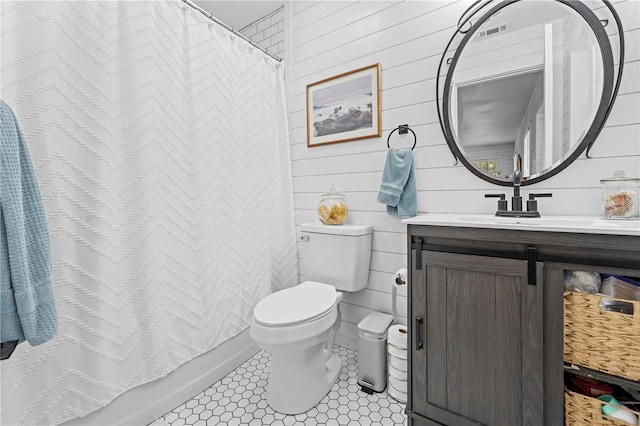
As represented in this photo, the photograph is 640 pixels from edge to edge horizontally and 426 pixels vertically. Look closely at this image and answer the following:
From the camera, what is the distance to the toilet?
4.18 ft

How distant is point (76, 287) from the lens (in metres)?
1.08

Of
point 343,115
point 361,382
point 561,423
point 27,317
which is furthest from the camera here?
point 343,115

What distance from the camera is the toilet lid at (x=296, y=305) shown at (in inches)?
50.4

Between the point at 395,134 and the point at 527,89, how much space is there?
0.64 metres

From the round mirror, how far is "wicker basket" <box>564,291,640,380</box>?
0.62m

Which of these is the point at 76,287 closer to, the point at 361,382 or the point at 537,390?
the point at 361,382

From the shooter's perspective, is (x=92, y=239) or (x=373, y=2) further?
(x=373, y=2)

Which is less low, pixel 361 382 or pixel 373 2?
pixel 373 2

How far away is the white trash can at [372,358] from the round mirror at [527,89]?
3.27 feet

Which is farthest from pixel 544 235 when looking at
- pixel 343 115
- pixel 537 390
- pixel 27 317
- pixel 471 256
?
pixel 27 317

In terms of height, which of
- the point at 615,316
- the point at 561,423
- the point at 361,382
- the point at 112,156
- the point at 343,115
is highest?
the point at 343,115

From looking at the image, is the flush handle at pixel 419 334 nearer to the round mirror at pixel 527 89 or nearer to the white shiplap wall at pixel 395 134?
the white shiplap wall at pixel 395 134

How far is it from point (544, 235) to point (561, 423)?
622 mm

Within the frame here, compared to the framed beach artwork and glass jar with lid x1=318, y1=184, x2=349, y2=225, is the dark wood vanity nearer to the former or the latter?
glass jar with lid x1=318, y1=184, x2=349, y2=225
